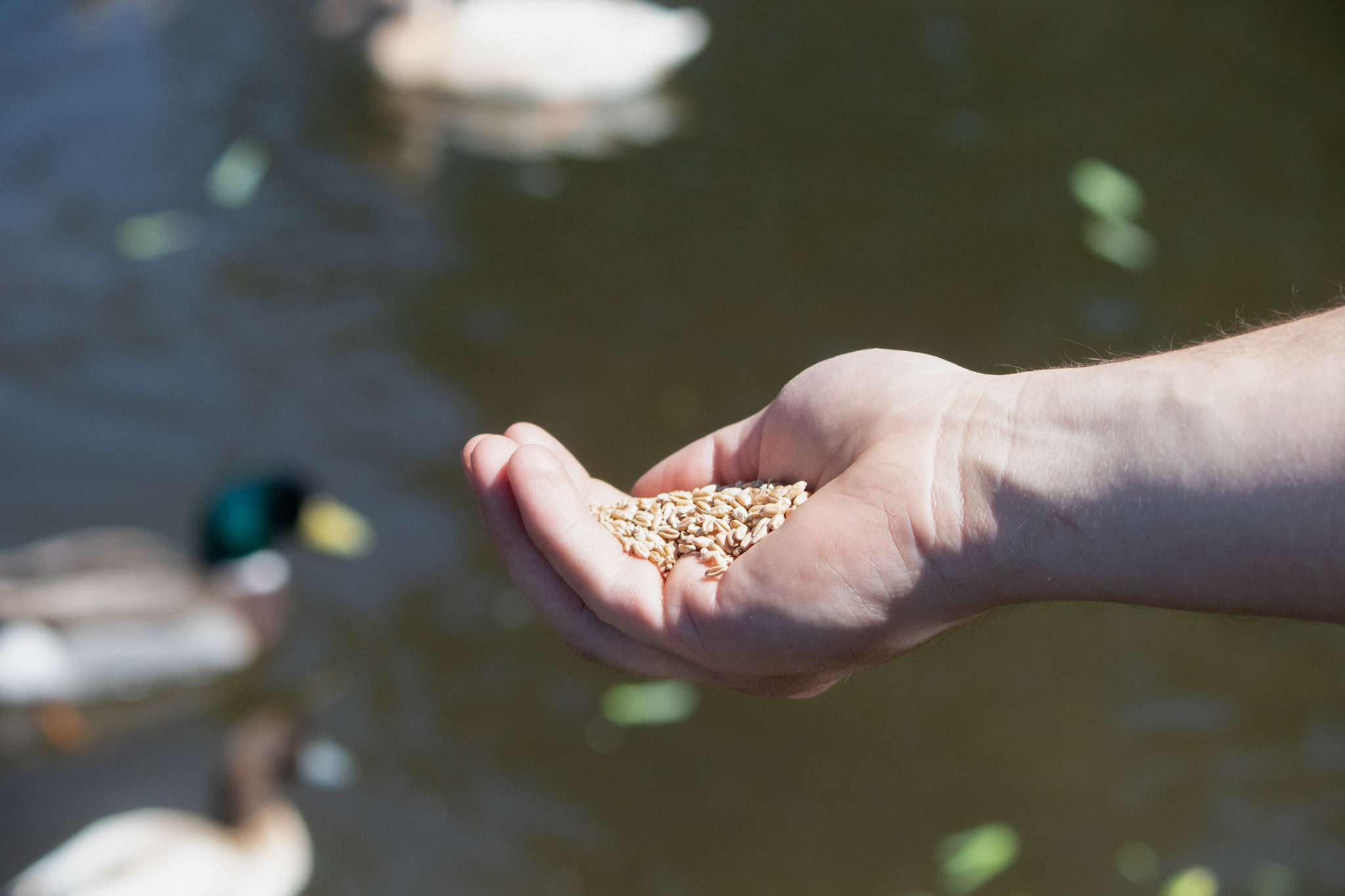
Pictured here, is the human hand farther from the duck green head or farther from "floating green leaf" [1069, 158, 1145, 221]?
"floating green leaf" [1069, 158, 1145, 221]

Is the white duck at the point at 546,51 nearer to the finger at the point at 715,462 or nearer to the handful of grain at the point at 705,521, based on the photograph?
the finger at the point at 715,462

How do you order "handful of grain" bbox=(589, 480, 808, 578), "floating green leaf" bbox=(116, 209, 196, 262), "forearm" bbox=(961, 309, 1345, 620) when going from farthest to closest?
1. "floating green leaf" bbox=(116, 209, 196, 262)
2. "handful of grain" bbox=(589, 480, 808, 578)
3. "forearm" bbox=(961, 309, 1345, 620)

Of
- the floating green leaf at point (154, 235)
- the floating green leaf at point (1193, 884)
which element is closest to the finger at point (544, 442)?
the floating green leaf at point (1193, 884)

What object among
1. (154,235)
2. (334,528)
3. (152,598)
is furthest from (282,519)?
(154,235)

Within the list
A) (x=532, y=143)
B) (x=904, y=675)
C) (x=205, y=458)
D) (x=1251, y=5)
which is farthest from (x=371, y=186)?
(x=1251, y=5)

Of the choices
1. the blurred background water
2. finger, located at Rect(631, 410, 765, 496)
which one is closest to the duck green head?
the blurred background water

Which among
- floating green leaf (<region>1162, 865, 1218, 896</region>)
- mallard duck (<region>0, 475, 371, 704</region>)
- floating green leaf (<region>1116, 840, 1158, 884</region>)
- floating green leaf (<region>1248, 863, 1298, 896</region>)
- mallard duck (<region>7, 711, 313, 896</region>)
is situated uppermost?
mallard duck (<region>0, 475, 371, 704</region>)

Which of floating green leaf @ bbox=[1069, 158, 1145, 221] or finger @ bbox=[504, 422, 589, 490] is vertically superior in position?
finger @ bbox=[504, 422, 589, 490]
